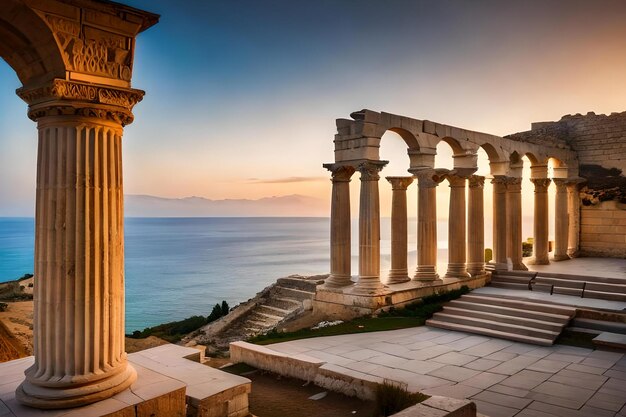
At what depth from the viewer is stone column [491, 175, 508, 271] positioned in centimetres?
2023

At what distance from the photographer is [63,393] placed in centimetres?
597

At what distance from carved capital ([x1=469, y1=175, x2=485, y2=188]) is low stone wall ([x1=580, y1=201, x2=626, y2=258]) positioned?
8.85 m

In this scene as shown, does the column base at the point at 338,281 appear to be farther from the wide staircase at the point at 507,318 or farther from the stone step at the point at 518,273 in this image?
the stone step at the point at 518,273

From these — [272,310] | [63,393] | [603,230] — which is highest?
[603,230]

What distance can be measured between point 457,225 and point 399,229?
2565mm

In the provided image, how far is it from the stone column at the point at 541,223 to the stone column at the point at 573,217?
9.68 ft

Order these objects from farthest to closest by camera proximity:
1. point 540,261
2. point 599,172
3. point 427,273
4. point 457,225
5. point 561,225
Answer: point 599,172, point 561,225, point 540,261, point 457,225, point 427,273

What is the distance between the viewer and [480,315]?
1480 cm

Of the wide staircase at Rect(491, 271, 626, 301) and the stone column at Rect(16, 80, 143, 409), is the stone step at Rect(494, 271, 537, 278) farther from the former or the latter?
the stone column at Rect(16, 80, 143, 409)

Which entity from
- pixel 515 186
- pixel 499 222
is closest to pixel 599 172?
pixel 515 186

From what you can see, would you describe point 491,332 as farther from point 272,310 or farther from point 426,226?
point 272,310

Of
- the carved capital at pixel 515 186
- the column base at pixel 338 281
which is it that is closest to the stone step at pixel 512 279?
the carved capital at pixel 515 186

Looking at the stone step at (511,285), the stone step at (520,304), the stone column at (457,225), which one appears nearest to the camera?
the stone step at (520,304)

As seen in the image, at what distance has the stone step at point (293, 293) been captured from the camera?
19.9 metres
